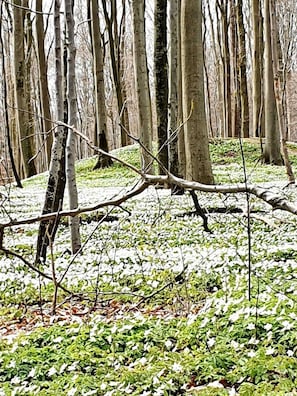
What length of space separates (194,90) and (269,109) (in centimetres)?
589

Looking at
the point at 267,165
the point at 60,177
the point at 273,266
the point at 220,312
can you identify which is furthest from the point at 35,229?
the point at 267,165

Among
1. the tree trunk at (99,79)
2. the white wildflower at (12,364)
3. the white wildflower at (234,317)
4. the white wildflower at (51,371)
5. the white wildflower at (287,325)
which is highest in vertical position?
the tree trunk at (99,79)

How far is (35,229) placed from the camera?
9.72 m

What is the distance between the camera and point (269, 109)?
15.7 metres

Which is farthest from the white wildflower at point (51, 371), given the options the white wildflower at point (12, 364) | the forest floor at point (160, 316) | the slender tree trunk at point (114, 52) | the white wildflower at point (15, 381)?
the slender tree trunk at point (114, 52)

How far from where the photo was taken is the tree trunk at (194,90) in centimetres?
1039

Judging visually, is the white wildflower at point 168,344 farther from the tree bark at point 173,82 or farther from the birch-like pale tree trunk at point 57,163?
the tree bark at point 173,82

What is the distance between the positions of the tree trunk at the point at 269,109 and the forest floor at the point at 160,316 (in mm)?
8101

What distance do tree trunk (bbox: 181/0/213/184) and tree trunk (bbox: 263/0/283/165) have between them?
13.6 ft

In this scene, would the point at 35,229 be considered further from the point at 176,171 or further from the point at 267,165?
the point at 267,165

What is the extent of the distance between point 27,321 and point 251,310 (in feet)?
7.27

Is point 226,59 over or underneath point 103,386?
over

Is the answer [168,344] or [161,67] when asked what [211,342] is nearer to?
[168,344]

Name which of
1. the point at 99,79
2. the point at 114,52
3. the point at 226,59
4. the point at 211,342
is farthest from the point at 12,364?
the point at 226,59
